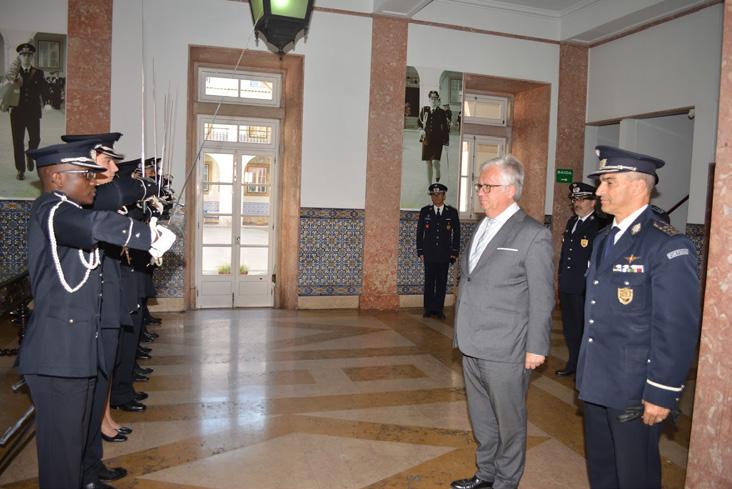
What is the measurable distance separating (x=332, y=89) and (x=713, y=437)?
6362mm

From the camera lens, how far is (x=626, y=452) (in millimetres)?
2158

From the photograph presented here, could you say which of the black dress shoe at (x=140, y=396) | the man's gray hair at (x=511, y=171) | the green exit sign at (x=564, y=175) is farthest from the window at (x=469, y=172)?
the man's gray hair at (x=511, y=171)

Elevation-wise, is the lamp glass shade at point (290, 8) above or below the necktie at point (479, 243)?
above

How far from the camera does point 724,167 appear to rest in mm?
2432

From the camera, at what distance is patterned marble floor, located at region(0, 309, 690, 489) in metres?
3.16

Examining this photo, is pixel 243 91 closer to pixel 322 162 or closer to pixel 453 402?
pixel 322 162

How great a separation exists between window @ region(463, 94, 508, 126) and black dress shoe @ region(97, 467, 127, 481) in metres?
7.22

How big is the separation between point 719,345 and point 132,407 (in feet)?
11.6

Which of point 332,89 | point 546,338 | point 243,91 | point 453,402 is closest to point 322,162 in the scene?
point 332,89

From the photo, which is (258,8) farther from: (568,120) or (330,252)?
(568,120)

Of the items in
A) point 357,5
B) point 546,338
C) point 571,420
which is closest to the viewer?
point 546,338

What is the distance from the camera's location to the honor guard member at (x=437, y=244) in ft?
24.8

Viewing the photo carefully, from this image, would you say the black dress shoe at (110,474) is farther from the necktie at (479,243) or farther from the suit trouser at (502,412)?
the necktie at (479,243)

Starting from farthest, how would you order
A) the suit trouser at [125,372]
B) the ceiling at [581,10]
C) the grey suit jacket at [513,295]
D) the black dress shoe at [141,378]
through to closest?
the ceiling at [581,10]
the black dress shoe at [141,378]
the suit trouser at [125,372]
the grey suit jacket at [513,295]
